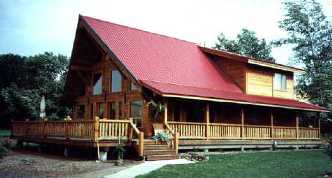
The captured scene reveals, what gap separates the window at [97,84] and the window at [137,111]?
12.5 ft

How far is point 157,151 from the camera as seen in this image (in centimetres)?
1862

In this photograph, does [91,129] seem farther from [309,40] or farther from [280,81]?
[309,40]

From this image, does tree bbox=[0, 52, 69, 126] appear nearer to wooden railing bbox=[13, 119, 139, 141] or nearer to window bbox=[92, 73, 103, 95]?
window bbox=[92, 73, 103, 95]

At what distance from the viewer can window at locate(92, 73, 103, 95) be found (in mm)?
26283

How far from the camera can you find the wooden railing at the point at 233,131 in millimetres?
21516

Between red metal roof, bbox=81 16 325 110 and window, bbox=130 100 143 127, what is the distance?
161cm

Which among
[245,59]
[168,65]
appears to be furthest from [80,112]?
[245,59]

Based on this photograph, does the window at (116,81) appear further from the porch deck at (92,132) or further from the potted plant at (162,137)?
the potted plant at (162,137)

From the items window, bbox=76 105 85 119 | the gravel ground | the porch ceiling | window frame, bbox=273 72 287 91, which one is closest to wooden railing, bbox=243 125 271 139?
the porch ceiling

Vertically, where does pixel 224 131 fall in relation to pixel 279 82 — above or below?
below

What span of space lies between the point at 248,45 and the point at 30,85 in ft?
93.5

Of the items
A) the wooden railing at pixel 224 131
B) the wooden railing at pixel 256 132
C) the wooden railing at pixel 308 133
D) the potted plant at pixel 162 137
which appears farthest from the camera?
the wooden railing at pixel 308 133

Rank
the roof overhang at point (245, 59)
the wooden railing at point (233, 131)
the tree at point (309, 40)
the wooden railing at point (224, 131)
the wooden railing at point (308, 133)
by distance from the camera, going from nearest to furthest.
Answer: the wooden railing at point (233, 131)
the wooden railing at point (224, 131)
the roof overhang at point (245, 59)
the wooden railing at point (308, 133)
the tree at point (309, 40)

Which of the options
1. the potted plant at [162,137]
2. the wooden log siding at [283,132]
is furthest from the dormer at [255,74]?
the potted plant at [162,137]
